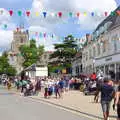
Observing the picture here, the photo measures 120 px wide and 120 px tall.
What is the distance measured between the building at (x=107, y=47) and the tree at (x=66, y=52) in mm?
23629

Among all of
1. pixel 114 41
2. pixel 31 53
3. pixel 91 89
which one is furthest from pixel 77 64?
pixel 91 89

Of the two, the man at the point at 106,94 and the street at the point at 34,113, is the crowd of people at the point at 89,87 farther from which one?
the street at the point at 34,113

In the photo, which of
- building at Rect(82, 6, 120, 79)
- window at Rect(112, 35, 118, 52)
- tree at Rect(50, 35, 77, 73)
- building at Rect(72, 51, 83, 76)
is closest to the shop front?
building at Rect(82, 6, 120, 79)

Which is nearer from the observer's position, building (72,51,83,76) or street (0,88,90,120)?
street (0,88,90,120)

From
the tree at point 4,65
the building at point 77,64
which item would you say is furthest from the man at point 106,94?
the tree at point 4,65

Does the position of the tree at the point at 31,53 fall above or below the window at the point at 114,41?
above

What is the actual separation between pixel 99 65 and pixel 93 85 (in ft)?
64.2

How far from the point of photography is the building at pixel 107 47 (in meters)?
49.7

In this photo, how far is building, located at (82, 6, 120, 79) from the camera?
4968 cm

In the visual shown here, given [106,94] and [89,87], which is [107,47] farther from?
[106,94]

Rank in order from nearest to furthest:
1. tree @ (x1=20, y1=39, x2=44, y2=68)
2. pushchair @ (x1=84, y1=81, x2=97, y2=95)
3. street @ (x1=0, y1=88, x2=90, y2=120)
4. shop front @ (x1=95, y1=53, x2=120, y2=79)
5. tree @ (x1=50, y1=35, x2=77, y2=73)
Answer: street @ (x1=0, y1=88, x2=90, y2=120) < pushchair @ (x1=84, y1=81, x2=97, y2=95) < shop front @ (x1=95, y1=53, x2=120, y2=79) < tree @ (x1=50, y1=35, x2=77, y2=73) < tree @ (x1=20, y1=39, x2=44, y2=68)

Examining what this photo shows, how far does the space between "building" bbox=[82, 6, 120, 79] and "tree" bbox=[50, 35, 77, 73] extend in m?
23.6

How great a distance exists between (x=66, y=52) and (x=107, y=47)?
125 feet

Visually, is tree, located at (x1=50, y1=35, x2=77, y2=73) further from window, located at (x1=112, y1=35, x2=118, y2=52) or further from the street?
the street
